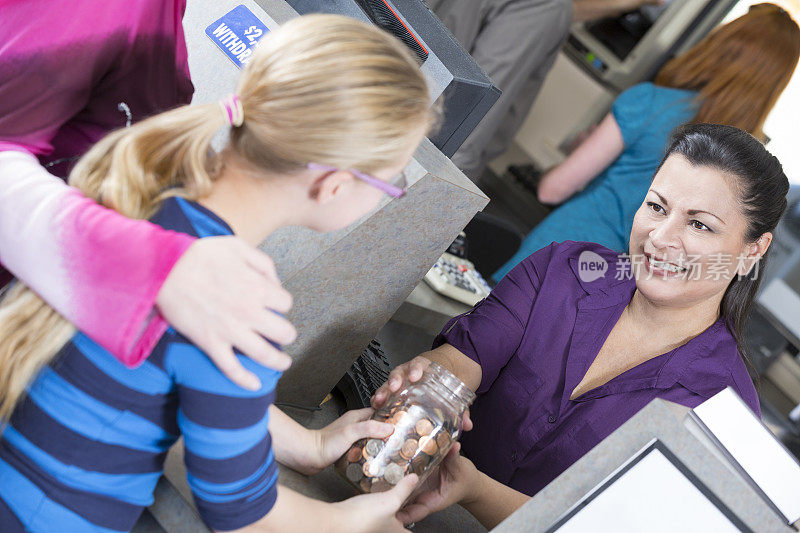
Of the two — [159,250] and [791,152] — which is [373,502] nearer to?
[159,250]

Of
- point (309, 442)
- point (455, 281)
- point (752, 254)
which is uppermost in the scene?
point (752, 254)

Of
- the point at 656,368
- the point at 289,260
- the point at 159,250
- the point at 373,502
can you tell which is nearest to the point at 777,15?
the point at 656,368

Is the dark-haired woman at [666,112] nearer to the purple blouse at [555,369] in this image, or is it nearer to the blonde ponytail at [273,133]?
the purple blouse at [555,369]

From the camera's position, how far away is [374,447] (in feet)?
2.89

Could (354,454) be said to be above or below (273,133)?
below

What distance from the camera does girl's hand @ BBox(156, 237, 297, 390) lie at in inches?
24.4

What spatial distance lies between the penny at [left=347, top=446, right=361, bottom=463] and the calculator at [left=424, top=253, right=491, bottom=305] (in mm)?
654

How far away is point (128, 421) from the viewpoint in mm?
696

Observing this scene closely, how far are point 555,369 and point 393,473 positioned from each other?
53 cm

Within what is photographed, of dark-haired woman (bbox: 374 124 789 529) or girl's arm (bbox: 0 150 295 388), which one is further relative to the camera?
dark-haired woman (bbox: 374 124 789 529)

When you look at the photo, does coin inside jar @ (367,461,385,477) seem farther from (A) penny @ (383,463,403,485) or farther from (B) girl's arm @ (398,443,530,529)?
(B) girl's arm @ (398,443,530,529)

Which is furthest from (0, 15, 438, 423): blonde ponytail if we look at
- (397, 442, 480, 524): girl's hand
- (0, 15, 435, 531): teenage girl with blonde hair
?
(397, 442, 480, 524): girl's hand

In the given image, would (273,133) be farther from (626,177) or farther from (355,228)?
(626,177)

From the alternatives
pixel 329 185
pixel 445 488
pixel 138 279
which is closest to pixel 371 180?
pixel 329 185
